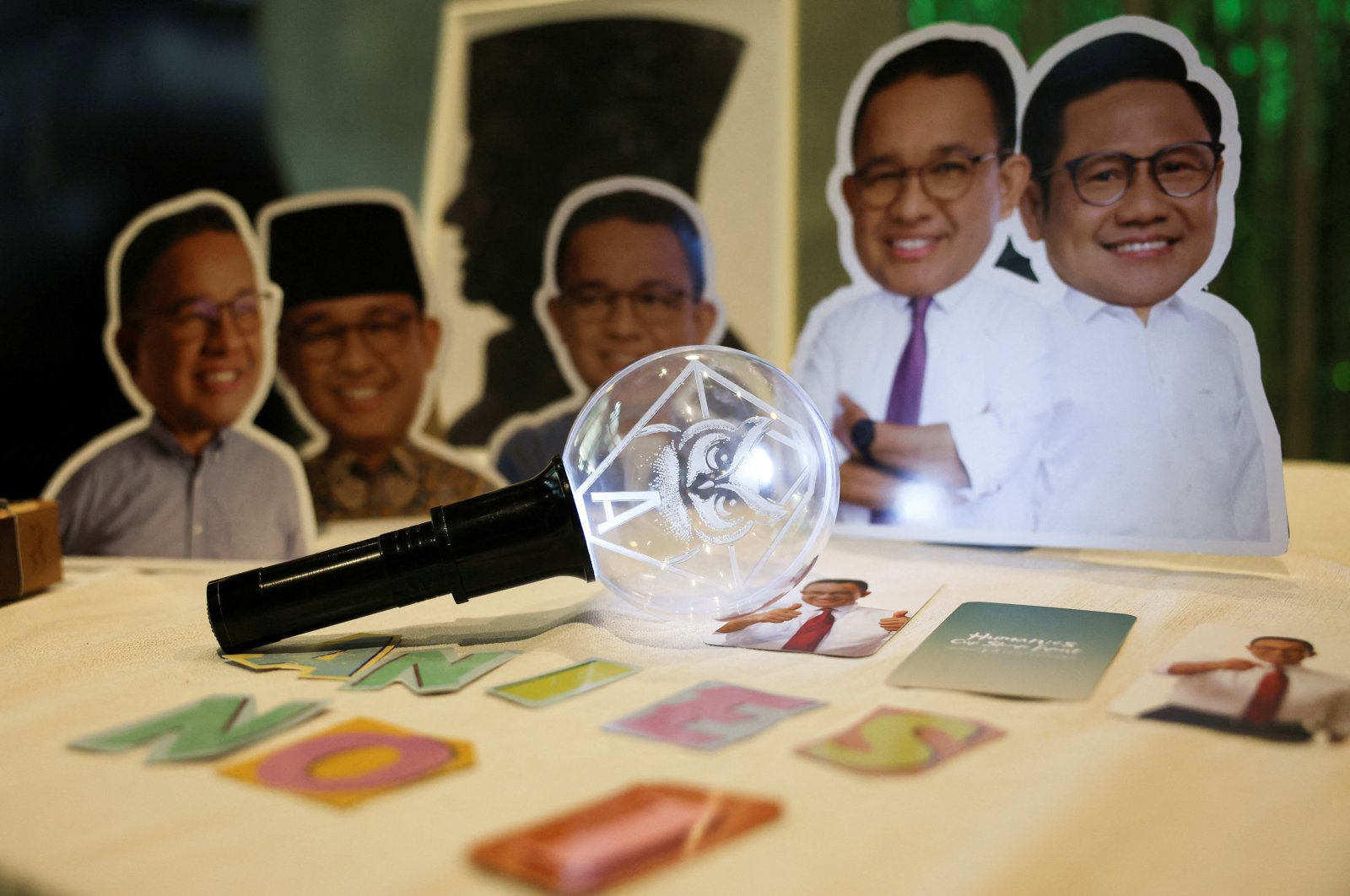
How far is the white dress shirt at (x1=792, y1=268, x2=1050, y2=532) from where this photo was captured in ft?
3.11

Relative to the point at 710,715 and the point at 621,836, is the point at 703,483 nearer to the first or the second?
the point at 710,715

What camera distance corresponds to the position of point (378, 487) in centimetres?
112

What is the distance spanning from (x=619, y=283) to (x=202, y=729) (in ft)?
2.16

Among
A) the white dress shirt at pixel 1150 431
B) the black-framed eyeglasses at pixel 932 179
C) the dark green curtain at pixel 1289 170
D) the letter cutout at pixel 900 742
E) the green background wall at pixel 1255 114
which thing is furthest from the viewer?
the dark green curtain at pixel 1289 170

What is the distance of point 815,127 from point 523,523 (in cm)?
101

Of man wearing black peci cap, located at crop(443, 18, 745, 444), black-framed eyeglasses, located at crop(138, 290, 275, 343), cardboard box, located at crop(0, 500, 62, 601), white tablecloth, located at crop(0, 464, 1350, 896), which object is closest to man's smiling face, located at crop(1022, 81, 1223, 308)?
white tablecloth, located at crop(0, 464, 1350, 896)

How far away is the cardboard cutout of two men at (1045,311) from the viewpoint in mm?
879

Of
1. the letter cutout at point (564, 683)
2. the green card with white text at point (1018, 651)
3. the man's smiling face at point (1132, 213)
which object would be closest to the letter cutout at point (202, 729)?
the letter cutout at point (564, 683)

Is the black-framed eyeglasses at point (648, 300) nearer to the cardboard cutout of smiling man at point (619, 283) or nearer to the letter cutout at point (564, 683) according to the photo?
the cardboard cutout of smiling man at point (619, 283)

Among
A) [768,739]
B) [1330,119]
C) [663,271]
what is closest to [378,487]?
[663,271]

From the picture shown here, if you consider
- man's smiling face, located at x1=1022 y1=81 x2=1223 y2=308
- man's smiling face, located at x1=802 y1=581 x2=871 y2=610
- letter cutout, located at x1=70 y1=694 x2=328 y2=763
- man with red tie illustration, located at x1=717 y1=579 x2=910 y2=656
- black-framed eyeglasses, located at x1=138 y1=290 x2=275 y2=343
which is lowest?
man's smiling face, located at x1=802 y1=581 x2=871 y2=610

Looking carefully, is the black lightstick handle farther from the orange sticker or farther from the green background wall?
the green background wall

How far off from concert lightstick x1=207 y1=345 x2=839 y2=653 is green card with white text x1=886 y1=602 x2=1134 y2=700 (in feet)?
0.35

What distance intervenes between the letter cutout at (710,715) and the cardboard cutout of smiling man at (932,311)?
0.42 metres
